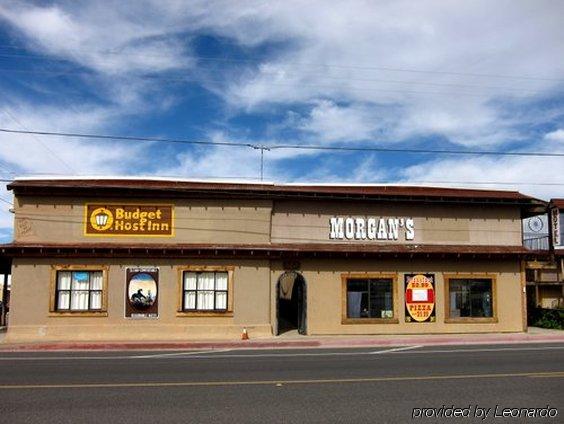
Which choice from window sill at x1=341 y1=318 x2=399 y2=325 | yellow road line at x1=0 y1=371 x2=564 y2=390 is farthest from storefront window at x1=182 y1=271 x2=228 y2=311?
yellow road line at x1=0 y1=371 x2=564 y2=390

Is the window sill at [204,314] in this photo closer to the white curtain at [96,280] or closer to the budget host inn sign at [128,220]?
the budget host inn sign at [128,220]

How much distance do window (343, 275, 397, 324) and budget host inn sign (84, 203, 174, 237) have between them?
24.4 feet

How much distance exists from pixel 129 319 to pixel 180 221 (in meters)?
4.18

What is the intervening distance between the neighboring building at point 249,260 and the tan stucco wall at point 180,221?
4cm

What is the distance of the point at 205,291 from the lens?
2364 centimetres

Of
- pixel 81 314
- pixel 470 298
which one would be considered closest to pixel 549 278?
pixel 470 298

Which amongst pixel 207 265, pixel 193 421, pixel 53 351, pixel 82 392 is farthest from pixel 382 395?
pixel 207 265

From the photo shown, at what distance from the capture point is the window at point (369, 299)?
79.4ft

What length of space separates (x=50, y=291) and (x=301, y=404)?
54.4 feet

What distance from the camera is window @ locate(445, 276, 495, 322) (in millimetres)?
24938

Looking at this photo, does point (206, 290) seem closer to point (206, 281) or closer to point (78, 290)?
point (206, 281)

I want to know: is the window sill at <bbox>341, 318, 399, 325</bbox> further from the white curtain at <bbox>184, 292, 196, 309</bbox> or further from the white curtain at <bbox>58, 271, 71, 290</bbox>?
the white curtain at <bbox>58, 271, 71, 290</bbox>

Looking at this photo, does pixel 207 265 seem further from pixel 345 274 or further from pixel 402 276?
pixel 402 276

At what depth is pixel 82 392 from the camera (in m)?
10.2
